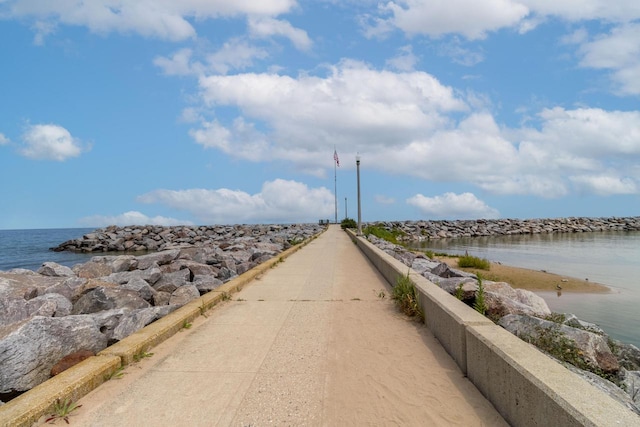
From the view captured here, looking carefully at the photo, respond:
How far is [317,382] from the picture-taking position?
13.7ft

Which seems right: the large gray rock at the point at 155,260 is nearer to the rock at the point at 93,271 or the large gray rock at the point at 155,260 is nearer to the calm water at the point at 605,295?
the rock at the point at 93,271

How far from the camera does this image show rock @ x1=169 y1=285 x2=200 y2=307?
7899 millimetres

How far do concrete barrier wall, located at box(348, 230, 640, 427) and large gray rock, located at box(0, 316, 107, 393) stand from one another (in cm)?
Result: 428

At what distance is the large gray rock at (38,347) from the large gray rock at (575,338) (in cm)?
509

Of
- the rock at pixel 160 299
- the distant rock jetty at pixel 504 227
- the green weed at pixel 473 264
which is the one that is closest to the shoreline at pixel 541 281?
the green weed at pixel 473 264

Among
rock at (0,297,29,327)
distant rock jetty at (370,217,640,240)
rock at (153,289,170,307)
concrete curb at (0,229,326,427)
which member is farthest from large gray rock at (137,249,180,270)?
distant rock jetty at (370,217,640,240)

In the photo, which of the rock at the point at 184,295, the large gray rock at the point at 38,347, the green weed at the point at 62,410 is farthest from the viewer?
the rock at the point at 184,295

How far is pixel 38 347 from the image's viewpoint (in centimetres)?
456

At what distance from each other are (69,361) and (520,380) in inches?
173

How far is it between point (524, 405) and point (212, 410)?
A: 2.41 m

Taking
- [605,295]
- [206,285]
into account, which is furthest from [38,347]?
[605,295]

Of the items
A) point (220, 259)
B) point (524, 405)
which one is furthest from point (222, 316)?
point (220, 259)

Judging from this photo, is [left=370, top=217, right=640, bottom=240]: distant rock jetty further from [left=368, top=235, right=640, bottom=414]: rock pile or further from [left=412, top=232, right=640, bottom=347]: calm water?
[left=368, top=235, right=640, bottom=414]: rock pile

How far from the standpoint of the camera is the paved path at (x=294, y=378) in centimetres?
350
